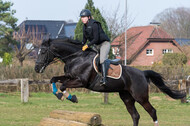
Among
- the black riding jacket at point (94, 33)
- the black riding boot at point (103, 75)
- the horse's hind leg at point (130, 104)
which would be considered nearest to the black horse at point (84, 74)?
the horse's hind leg at point (130, 104)

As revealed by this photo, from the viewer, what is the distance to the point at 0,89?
857 inches

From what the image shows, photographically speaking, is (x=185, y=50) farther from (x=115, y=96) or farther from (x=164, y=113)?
(x=164, y=113)

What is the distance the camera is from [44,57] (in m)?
8.55

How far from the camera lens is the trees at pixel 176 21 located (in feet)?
247

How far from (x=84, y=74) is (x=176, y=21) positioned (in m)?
75.3

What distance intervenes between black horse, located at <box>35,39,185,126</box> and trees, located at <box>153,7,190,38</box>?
65356mm

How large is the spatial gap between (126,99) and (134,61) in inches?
1456

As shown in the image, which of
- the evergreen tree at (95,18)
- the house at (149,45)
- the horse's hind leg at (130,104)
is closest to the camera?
the horse's hind leg at (130,104)

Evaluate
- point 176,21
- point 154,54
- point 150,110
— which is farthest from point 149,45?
point 150,110

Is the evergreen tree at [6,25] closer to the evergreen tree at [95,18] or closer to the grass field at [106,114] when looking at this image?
the evergreen tree at [95,18]

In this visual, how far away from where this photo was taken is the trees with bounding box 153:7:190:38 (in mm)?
75375

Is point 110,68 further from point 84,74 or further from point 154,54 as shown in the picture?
point 154,54

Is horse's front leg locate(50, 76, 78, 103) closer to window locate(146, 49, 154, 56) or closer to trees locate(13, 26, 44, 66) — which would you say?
trees locate(13, 26, 44, 66)

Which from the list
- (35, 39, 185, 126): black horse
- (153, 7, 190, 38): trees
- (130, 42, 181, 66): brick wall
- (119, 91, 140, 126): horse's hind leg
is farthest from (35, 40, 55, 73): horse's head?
(153, 7, 190, 38): trees
